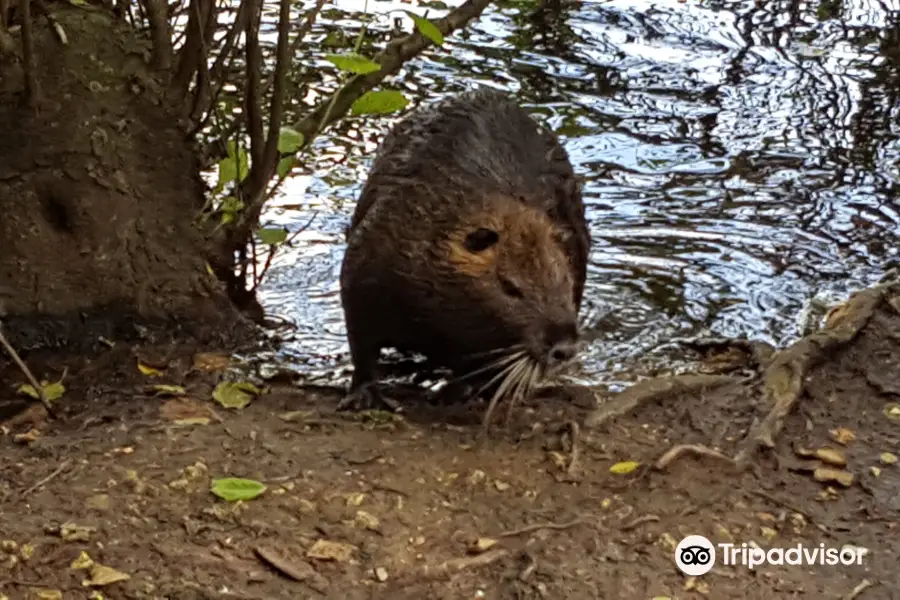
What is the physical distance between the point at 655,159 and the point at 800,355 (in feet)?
6.50

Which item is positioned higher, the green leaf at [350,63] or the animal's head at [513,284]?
the green leaf at [350,63]

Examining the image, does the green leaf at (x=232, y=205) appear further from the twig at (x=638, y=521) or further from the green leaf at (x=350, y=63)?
the twig at (x=638, y=521)

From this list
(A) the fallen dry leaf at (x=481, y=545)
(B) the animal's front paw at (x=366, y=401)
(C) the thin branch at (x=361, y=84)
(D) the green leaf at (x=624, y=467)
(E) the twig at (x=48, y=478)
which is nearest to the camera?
(A) the fallen dry leaf at (x=481, y=545)

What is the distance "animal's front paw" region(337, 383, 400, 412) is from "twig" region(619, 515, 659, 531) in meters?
0.92

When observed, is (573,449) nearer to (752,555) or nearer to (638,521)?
(638,521)

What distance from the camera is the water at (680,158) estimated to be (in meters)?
4.19

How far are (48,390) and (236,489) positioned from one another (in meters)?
0.91

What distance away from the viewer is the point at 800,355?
3502mm

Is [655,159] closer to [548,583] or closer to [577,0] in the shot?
[577,0]

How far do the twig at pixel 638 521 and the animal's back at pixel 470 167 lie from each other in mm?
962

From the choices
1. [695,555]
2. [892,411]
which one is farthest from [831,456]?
[695,555]

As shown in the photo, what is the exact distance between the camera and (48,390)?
130 inches

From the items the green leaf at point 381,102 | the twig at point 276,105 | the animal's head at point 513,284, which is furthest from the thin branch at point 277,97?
the animal's head at point 513,284

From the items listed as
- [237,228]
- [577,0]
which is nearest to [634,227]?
[237,228]
